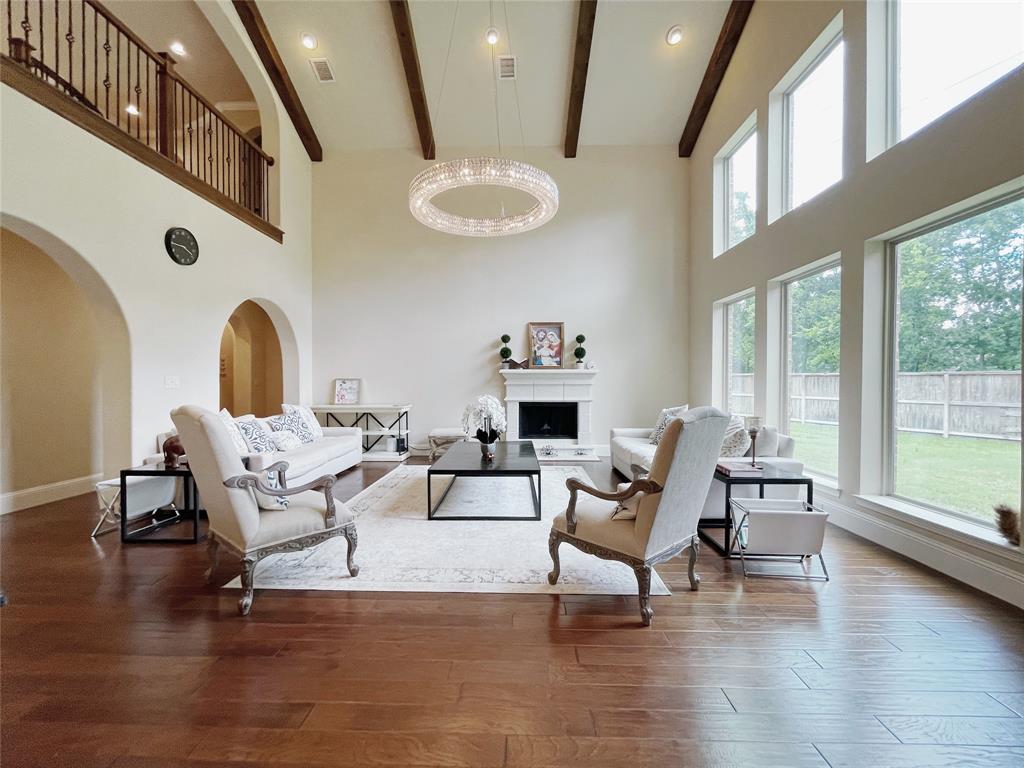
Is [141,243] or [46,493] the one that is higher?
[141,243]

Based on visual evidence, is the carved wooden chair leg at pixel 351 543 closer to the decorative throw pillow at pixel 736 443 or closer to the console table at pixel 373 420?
the decorative throw pillow at pixel 736 443

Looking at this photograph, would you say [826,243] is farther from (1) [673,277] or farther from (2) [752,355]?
(1) [673,277]

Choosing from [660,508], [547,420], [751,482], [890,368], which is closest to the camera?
[660,508]

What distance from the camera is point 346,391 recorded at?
7.15 metres

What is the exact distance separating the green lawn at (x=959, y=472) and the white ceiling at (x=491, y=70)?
5.55 metres

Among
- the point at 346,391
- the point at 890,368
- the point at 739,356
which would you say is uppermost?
the point at 739,356

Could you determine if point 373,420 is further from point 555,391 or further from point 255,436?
point 555,391

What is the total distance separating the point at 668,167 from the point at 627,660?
7.40m

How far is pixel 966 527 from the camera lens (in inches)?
107

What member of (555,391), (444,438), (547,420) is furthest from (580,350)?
(444,438)

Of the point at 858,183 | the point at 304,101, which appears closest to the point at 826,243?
the point at 858,183

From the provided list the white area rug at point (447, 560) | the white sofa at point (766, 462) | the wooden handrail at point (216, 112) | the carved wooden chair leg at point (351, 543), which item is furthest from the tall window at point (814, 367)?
the wooden handrail at point (216, 112)

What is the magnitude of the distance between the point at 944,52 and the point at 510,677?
194 inches

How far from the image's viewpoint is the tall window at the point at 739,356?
215 inches
